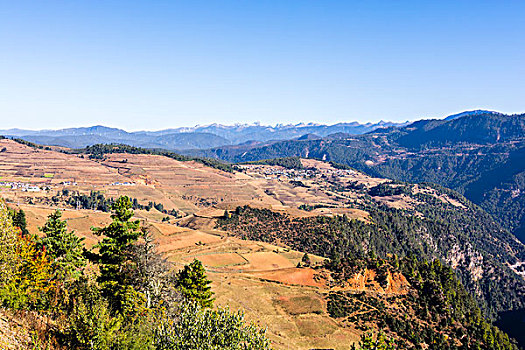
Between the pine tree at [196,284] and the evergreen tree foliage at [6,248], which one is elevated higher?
the evergreen tree foliage at [6,248]

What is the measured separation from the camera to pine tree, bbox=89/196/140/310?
35.6 meters

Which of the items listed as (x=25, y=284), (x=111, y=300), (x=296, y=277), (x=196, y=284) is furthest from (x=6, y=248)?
(x=296, y=277)

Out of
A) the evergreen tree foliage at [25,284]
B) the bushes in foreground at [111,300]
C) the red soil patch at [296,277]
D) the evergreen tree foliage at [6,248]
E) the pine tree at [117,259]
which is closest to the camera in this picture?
the bushes in foreground at [111,300]

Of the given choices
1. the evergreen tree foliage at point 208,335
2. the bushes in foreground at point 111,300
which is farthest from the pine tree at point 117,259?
the evergreen tree foliage at point 208,335

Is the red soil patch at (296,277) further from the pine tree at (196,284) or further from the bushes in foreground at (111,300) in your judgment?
the bushes in foreground at (111,300)

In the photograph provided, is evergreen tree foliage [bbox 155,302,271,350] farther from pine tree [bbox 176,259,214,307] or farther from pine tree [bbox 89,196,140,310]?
pine tree [bbox 176,259,214,307]

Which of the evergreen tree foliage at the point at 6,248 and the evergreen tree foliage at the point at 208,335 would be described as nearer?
the evergreen tree foliage at the point at 208,335

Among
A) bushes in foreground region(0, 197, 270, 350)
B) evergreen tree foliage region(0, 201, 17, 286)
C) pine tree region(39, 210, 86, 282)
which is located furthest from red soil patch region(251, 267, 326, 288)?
evergreen tree foliage region(0, 201, 17, 286)

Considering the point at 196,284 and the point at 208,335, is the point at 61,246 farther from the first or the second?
the point at 208,335

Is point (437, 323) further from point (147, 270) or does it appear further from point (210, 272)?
point (147, 270)

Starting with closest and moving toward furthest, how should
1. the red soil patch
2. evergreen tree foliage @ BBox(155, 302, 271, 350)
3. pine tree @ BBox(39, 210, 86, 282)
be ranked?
evergreen tree foliage @ BBox(155, 302, 271, 350)
pine tree @ BBox(39, 210, 86, 282)
the red soil patch

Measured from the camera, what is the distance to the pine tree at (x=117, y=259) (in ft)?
117

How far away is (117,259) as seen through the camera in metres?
36.2

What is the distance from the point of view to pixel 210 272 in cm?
8688
